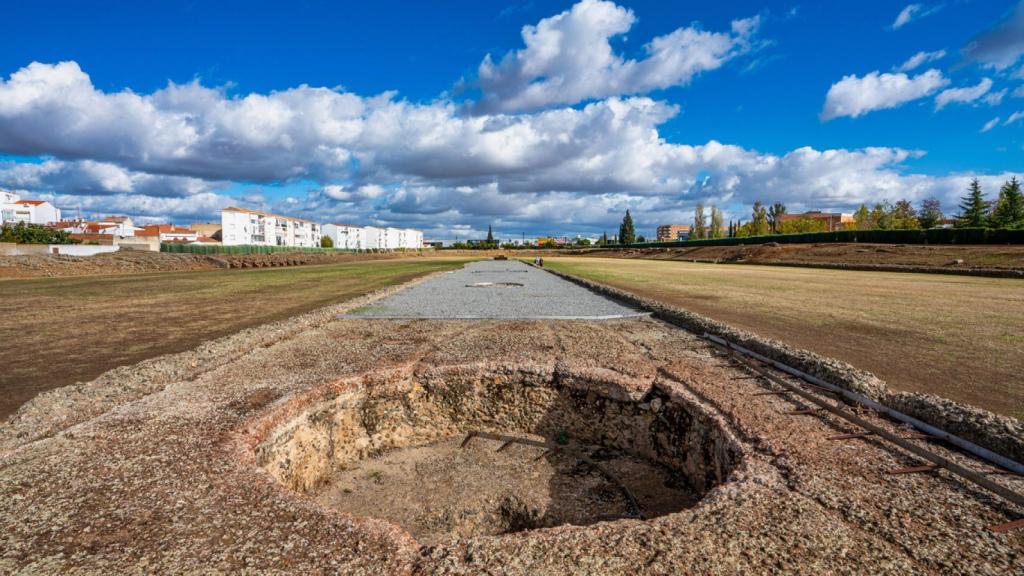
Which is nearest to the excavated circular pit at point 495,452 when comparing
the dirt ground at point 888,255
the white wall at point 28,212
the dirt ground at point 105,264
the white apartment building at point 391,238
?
the dirt ground at point 888,255

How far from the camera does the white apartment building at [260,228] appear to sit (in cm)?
9125

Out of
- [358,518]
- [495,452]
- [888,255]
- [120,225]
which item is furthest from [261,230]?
[358,518]

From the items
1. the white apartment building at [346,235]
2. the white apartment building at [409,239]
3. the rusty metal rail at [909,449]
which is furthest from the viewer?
the white apartment building at [409,239]

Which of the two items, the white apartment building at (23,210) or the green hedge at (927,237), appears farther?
the white apartment building at (23,210)

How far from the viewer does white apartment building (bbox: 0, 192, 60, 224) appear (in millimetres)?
86438

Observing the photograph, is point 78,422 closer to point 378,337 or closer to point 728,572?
point 378,337

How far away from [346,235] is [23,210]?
236 feet

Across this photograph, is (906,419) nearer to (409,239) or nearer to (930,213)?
(930,213)

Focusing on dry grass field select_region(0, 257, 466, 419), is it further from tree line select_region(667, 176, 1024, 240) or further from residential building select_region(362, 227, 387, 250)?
residential building select_region(362, 227, 387, 250)

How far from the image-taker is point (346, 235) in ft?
484

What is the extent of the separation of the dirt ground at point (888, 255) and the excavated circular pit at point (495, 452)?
3548cm

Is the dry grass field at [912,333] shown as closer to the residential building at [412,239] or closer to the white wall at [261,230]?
the white wall at [261,230]

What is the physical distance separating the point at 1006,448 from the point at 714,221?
123430 millimetres

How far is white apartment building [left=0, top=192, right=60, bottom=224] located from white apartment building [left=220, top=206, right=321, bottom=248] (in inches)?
1250
